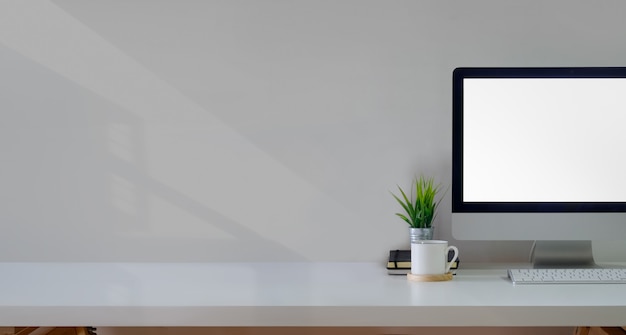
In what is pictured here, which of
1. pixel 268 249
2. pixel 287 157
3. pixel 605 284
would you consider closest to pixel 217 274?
pixel 268 249

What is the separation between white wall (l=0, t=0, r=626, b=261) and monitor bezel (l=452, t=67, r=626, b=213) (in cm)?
25

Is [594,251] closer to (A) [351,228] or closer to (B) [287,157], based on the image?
(A) [351,228]

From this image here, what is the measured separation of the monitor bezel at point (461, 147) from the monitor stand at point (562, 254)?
104 millimetres

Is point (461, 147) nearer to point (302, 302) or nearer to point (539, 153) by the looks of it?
point (539, 153)

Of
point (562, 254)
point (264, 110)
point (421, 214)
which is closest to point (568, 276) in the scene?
point (562, 254)

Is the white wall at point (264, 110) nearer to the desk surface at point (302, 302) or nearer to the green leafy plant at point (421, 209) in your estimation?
the green leafy plant at point (421, 209)

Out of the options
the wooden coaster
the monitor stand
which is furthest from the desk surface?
the monitor stand

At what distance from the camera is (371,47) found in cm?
196

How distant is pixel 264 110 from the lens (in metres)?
1.96

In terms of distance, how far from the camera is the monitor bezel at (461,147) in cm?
169

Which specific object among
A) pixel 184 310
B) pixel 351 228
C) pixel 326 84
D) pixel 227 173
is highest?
pixel 326 84

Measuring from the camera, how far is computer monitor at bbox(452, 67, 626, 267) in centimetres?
169

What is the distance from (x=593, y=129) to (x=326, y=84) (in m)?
0.73

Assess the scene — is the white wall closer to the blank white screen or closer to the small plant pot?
the small plant pot
